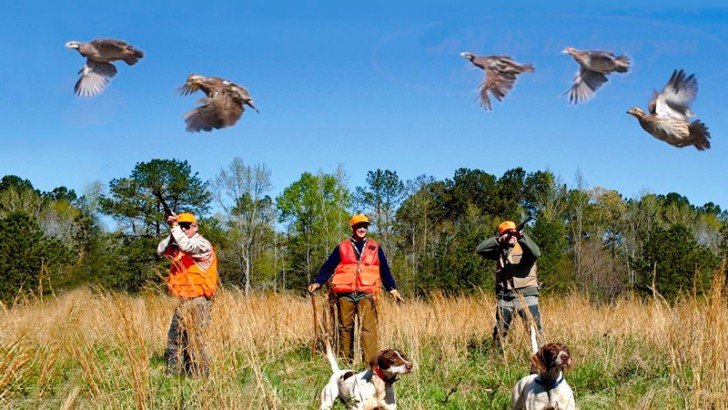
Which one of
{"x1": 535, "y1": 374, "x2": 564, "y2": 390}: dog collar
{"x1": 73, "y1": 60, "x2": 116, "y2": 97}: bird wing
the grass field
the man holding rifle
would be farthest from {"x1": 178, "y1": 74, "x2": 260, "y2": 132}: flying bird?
the man holding rifle

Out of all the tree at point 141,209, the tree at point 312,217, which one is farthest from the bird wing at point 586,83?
the tree at point 312,217

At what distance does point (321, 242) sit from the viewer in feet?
146

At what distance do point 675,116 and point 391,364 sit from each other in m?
2.93

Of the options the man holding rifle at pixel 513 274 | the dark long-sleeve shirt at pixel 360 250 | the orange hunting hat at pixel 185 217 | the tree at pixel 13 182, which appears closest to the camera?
the orange hunting hat at pixel 185 217

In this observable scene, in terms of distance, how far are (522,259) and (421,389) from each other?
2.64m

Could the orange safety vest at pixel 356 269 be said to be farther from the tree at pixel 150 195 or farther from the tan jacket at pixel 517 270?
the tree at pixel 150 195

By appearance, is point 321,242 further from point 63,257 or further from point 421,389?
point 421,389

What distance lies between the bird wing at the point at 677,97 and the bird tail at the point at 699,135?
143 millimetres

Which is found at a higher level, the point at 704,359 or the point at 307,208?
the point at 307,208

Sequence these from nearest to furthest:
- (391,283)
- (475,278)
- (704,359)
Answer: (704,359), (391,283), (475,278)

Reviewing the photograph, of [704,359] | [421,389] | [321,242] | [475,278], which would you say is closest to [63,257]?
[475,278]

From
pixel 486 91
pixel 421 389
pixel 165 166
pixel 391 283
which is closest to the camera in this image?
pixel 486 91

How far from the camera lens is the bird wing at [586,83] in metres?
5.34

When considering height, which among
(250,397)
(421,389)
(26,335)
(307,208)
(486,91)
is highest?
(307,208)
